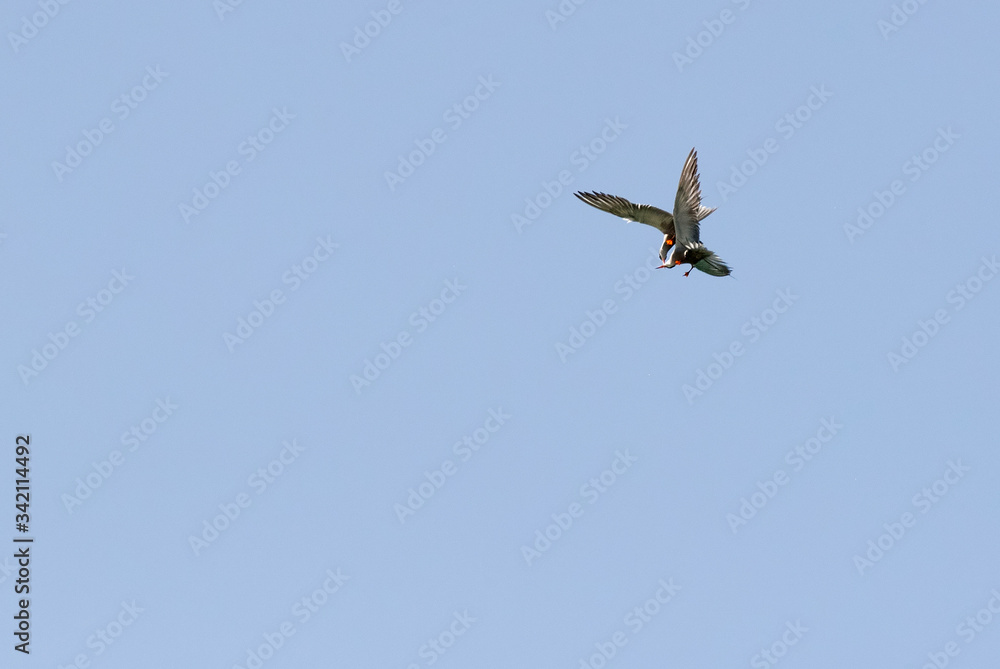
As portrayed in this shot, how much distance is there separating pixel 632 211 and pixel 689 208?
6.62 feet

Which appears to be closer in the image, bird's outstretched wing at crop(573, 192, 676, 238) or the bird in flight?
the bird in flight

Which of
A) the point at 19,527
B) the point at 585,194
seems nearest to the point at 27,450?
the point at 19,527

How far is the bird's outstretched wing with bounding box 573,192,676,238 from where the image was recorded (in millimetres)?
44875

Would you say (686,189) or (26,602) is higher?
(686,189)

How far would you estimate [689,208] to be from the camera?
43594mm

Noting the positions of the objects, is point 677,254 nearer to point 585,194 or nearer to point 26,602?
point 585,194

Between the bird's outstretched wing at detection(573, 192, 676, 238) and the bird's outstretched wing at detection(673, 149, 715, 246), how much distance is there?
2.57 ft

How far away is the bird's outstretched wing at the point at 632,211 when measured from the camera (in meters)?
44.9

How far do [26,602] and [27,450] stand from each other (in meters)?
4.00

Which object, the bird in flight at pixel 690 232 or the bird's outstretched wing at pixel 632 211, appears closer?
the bird in flight at pixel 690 232

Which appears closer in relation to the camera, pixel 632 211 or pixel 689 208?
pixel 689 208

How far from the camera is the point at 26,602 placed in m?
46.6

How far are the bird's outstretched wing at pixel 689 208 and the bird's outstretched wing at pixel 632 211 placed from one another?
2.57ft

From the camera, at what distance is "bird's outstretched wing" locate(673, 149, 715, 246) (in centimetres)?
4356
